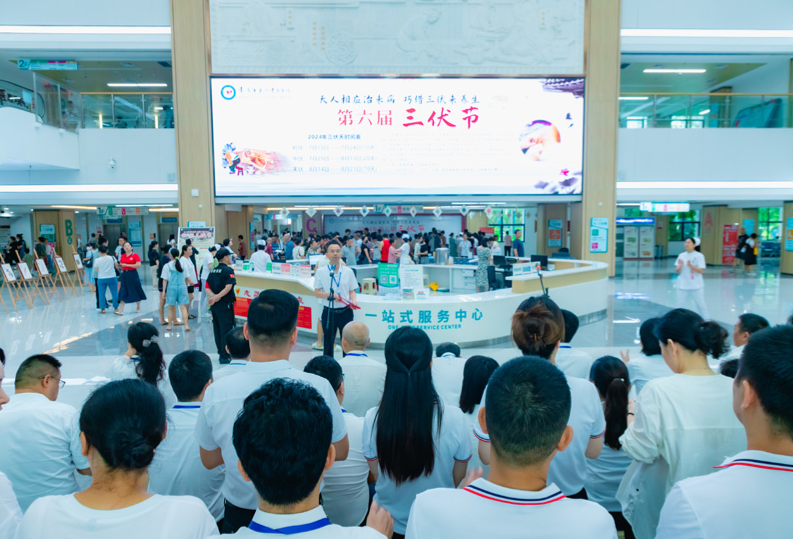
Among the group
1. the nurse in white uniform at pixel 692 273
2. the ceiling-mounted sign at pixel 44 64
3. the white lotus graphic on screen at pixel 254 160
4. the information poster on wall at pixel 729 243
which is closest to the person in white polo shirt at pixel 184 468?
the nurse in white uniform at pixel 692 273

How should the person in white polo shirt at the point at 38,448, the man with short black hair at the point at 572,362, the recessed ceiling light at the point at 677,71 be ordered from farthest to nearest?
the recessed ceiling light at the point at 677,71 → the man with short black hair at the point at 572,362 → the person in white polo shirt at the point at 38,448

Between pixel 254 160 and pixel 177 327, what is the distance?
5.24m

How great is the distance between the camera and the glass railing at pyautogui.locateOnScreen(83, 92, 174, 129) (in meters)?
13.9

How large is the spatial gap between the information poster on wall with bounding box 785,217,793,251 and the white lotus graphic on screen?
14.8 m

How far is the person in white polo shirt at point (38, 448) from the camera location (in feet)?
7.54

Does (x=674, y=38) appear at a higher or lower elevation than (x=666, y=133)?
higher

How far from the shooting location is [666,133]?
1467cm

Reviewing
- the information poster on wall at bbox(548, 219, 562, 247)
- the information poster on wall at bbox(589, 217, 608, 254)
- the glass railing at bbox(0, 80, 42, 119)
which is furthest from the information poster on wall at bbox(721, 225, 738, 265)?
the glass railing at bbox(0, 80, 42, 119)

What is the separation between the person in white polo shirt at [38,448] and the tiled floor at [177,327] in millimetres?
3799

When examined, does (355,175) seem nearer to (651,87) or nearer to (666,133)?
(666,133)

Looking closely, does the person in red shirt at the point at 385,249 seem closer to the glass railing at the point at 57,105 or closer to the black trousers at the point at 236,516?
the glass railing at the point at 57,105

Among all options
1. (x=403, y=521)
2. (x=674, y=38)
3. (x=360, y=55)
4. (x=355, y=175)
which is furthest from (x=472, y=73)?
(x=403, y=521)

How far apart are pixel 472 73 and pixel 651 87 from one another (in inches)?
367

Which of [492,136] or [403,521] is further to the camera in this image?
[492,136]
